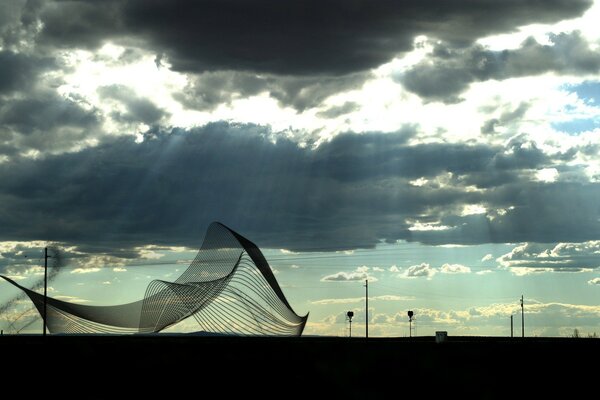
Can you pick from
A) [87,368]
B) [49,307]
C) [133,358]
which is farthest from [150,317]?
[87,368]

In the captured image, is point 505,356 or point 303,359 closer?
point 303,359

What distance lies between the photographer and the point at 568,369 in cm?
4425

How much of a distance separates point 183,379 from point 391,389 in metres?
8.62

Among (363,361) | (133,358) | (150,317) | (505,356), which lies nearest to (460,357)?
(505,356)

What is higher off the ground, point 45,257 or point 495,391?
point 45,257

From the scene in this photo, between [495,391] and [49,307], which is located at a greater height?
[49,307]

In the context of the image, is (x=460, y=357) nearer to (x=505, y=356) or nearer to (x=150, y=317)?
(x=505, y=356)

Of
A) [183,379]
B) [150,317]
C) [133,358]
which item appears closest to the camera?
[183,379]

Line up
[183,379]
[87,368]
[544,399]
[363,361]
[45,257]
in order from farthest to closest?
[45,257]
[363,361]
[87,368]
[183,379]
[544,399]

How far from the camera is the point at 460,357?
176 feet

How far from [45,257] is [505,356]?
8072 cm

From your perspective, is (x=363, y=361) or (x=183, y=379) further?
(x=363, y=361)

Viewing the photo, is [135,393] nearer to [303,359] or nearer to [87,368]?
[87,368]

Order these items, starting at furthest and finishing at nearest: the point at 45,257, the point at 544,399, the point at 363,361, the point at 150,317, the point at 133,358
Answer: the point at 150,317, the point at 45,257, the point at 133,358, the point at 363,361, the point at 544,399
